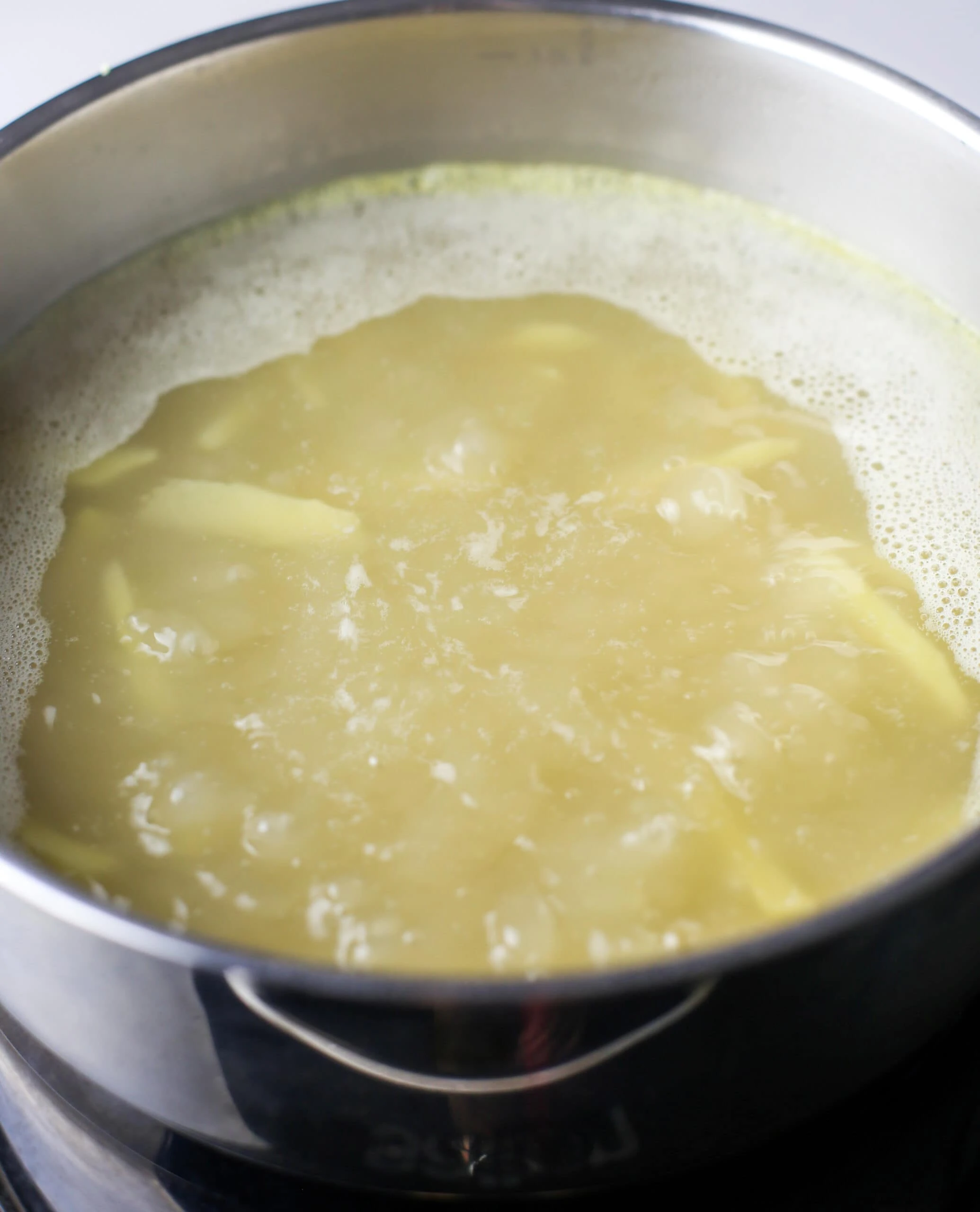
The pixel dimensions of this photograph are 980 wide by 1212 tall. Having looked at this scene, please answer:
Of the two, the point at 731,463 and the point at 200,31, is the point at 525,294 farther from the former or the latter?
the point at 200,31

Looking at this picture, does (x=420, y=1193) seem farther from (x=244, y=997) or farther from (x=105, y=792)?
(x=105, y=792)

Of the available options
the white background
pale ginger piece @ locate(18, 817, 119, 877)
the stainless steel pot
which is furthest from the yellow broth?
the white background

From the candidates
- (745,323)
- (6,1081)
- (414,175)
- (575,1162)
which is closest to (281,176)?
(414,175)

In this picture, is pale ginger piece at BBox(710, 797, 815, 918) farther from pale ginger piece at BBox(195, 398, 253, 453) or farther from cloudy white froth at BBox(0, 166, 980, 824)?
pale ginger piece at BBox(195, 398, 253, 453)

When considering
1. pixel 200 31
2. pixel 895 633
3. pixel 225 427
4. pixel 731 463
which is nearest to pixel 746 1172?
pixel 895 633

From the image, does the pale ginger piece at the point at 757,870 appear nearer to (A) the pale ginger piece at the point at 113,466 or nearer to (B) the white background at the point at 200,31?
(A) the pale ginger piece at the point at 113,466

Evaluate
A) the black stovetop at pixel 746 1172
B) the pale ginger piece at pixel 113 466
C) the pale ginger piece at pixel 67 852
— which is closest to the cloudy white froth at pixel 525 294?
the pale ginger piece at pixel 113 466
